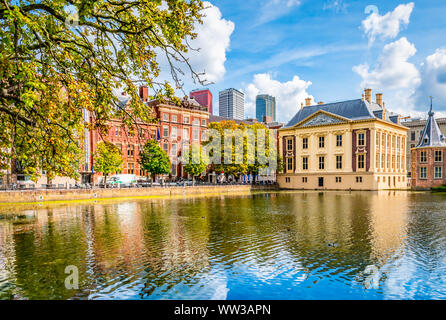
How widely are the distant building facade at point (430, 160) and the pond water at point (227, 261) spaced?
174ft

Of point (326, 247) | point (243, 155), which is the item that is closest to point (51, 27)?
point (326, 247)

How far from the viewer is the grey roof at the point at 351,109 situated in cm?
7006

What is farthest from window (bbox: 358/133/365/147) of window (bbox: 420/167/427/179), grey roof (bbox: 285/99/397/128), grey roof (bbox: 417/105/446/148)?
window (bbox: 420/167/427/179)

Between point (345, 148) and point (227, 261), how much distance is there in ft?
213

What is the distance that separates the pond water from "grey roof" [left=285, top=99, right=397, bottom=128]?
2103 inches

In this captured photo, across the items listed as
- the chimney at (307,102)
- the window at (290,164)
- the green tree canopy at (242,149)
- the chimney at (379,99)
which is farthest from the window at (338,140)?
the green tree canopy at (242,149)

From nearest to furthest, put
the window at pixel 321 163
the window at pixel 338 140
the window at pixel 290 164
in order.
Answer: the window at pixel 338 140
the window at pixel 321 163
the window at pixel 290 164

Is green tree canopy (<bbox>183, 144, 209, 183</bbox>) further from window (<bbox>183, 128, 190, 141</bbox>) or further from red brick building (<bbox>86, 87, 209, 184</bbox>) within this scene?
window (<bbox>183, 128, 190, 141</bbox>)

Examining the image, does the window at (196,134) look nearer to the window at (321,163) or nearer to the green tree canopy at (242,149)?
the green tree canopy at (242,149)

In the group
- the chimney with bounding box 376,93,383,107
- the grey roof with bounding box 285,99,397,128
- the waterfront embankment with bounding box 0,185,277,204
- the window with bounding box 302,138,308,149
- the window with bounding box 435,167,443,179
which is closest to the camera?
the waterfront embankment with bounding box 0,185,277,204

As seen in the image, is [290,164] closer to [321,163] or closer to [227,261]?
[321,163]

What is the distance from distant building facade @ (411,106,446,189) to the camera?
216ft

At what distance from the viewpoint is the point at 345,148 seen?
235 ft

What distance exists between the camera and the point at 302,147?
78125 mm
